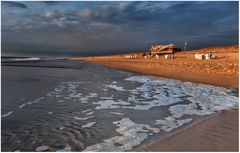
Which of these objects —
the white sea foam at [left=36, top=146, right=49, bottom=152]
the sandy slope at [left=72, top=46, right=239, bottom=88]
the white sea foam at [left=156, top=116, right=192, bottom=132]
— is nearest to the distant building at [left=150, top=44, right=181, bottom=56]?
the sandy slope at [left=72, top=46, right=239, bottom=88]

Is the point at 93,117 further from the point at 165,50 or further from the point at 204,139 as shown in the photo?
the point at 165,50

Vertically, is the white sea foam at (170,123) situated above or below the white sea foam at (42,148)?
below

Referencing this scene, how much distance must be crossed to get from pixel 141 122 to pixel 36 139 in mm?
2318

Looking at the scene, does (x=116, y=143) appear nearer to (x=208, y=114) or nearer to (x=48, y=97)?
(x=208, y=114)

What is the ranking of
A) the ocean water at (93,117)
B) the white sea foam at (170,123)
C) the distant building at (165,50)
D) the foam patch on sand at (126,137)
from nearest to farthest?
the foam patch on sand at (126,137) → the ocean water at (93,117) → the white sea foam at (170,123) → the distant building at (165,50)

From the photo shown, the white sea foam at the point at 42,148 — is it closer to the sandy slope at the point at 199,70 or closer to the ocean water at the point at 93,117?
the ocean water at the point at 93,117

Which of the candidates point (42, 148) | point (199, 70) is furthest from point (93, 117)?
point (199, 70)

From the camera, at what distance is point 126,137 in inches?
207

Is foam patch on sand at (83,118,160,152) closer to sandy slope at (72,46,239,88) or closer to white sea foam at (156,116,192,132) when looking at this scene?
white sea foam at (156,116,192,132)

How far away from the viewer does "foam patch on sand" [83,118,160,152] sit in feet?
15.3

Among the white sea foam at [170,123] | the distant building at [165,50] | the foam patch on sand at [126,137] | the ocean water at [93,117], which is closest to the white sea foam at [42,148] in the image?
the ocean water at [93,117]

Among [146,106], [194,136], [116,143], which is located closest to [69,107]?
[146,106]

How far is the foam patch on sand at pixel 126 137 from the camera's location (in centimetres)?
465

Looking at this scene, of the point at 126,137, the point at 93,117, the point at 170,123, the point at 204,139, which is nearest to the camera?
the point at 204,139
